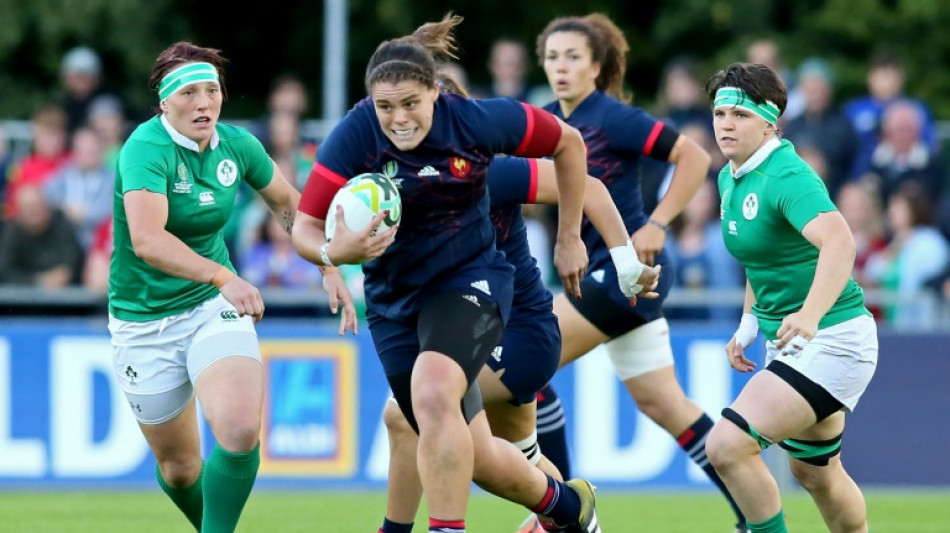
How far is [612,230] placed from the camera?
23.4 feet

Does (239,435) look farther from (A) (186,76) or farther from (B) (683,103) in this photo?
(B) (683,103)

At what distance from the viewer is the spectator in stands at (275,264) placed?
12.5m

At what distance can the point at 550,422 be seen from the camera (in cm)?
813

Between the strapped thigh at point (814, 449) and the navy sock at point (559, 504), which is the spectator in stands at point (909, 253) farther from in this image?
the navy sock at point (559, 504)

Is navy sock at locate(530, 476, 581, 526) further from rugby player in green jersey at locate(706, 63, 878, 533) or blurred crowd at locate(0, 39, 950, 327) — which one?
blurred crowd at locate(0, 39, 950, 327)

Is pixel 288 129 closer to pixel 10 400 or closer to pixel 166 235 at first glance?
pixel 10 400

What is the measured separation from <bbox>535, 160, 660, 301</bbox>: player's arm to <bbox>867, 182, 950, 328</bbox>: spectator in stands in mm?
5328

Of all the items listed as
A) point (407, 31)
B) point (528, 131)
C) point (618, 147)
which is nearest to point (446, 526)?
point (528, 131)

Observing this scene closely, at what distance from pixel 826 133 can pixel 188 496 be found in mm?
7203

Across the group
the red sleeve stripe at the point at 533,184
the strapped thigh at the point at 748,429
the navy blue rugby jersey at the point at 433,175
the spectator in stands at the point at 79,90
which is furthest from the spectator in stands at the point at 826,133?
the navy blue rugby jersey at the point at 433,175

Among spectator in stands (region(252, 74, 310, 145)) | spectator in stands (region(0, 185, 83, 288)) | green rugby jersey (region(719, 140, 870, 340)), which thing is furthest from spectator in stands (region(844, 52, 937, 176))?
green rugby jersey (region(719, 140, 870, 340))

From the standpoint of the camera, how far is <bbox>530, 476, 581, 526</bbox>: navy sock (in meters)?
6.82

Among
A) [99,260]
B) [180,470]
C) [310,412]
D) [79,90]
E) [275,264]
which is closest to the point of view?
[180,470]

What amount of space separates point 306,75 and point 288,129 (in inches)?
222
